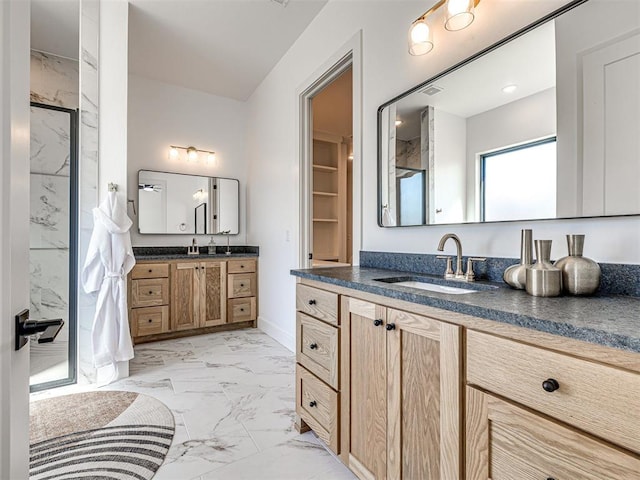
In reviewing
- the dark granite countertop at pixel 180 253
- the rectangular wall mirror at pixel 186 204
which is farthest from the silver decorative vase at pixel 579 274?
the rectangular wall mirror at pixel 186 204

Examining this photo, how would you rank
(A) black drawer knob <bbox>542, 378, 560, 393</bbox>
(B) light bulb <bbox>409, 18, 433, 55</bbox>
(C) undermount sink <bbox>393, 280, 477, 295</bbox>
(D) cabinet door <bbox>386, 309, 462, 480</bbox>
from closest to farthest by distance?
1. (A) black drawer knob <bbox>542, 378, 560, 393</bbox>
2. (D) cabinet door <bbox>386, 309, 462, 480</bbox>
3. (C) undermount sink <bbox>393, 280, 477, 295</bbox>
4. (B) light bulb <bbox>409, 18, 433, 55</bbox>

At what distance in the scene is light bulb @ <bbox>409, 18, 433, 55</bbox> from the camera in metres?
1.64

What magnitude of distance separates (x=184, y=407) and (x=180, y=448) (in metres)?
0.43

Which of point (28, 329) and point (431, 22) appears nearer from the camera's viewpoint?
point (28, 329)

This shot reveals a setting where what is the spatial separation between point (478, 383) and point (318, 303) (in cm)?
85

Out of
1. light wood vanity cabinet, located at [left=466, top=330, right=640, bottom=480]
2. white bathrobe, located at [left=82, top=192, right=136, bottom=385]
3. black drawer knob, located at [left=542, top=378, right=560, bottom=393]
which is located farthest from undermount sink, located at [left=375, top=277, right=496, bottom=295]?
white bathrobe, located at [left=82, top=192, right=136, bottom=385]

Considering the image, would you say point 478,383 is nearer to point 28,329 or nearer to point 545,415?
point 545,415

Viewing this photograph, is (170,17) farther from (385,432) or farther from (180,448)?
(385,432)

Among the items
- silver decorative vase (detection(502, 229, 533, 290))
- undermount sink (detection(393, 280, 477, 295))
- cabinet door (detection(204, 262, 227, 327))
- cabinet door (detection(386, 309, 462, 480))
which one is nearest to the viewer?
cabinet door (detection(386, 309, 462, 480))

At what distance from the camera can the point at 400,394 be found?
3.76 ft

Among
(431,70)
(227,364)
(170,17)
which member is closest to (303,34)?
(170,17)

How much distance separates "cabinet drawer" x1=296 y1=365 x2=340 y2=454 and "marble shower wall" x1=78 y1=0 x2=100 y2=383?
170 centimetres

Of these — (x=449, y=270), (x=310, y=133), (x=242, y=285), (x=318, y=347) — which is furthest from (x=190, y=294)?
(x=449, y=270)

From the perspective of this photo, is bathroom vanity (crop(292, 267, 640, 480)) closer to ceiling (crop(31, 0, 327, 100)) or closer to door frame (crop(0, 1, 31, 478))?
door frame (crop(0, 1, 31, 478))
